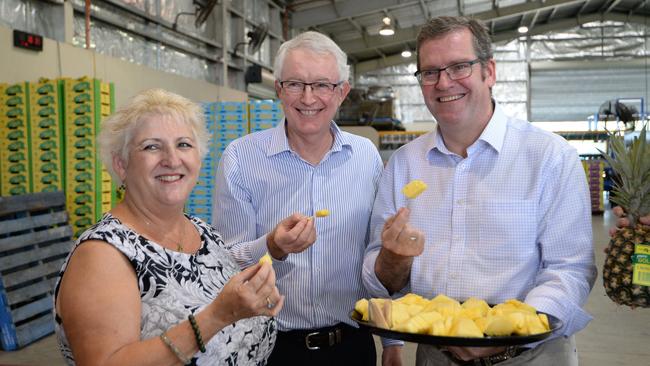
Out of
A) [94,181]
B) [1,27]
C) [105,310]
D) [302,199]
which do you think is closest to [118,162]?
[105,310]

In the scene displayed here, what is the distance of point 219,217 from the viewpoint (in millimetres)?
2510

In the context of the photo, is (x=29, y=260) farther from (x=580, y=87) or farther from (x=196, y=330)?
(x=580, y=87)

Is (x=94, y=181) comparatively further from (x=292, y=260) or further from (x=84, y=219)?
(x=292, y=260)

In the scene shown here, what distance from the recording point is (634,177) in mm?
2215

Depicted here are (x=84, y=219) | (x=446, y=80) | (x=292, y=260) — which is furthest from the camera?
(x=84, y=219)

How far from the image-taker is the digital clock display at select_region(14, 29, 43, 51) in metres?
7.13

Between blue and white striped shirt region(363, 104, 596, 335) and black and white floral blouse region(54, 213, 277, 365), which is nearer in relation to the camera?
black and white floral blouse region(54, 213, 277, 365)

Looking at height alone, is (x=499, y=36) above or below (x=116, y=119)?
above

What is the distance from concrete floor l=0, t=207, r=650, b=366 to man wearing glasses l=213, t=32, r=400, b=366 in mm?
3116

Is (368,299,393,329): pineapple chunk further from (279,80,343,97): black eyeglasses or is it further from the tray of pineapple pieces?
(279,80,343,97): black eyeglasses

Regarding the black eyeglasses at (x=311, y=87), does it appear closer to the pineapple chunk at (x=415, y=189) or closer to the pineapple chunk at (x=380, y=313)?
the pineapple chunk at (x=415, y=189)

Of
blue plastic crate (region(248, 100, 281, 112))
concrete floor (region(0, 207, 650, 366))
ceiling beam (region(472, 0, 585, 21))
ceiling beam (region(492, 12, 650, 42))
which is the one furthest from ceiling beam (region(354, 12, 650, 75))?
concrete floor (region(0, 207, 650, 366))

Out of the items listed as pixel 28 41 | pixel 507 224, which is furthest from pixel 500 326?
pixel 28 41

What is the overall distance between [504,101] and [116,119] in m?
22.2
